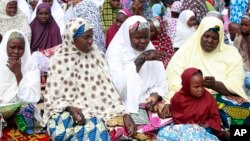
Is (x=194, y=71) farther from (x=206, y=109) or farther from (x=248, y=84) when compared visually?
(x=248, y=84)

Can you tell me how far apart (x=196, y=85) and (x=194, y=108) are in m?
0.23

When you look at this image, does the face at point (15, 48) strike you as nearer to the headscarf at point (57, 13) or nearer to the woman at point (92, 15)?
the woman at point (92, 15)

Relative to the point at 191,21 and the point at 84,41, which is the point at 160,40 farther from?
the point at 84,41

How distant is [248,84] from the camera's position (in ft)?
20.7

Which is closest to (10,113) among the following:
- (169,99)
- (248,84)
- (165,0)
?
(169,99)

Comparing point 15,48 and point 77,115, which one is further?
point 15,48

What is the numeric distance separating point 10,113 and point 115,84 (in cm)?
Answer: 116

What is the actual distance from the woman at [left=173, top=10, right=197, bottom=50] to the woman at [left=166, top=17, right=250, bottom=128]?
2.75 m

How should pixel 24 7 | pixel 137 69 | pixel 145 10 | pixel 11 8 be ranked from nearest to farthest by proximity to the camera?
1. pixel 137 69
2. pixel 145 10
3. pixel 11 8
4. pixel 24 7

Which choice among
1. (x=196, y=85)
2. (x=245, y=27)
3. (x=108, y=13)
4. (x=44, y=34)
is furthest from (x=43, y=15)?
(x=196, y=85)

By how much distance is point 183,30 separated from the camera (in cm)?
898

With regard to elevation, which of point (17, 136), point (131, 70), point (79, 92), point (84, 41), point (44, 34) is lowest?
point (17, 136)

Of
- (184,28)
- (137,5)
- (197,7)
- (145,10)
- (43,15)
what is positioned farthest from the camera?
(197,7)

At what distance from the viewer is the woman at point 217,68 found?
18.5 ft
